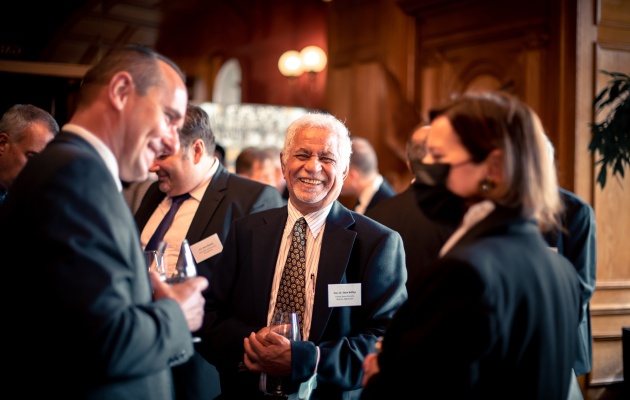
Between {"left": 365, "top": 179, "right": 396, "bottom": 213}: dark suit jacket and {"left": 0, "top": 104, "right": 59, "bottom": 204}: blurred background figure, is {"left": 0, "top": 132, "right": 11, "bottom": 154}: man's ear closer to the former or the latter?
{"left": 0, "top": 104, "right": 59, "bottom": 204}: blurred background figure

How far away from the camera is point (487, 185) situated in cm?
158

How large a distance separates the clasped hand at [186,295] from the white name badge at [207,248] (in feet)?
4.20

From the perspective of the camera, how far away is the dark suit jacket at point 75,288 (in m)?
1.46

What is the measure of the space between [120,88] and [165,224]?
1.65 m

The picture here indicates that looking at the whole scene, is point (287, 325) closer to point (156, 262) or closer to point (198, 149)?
point (156, 262)

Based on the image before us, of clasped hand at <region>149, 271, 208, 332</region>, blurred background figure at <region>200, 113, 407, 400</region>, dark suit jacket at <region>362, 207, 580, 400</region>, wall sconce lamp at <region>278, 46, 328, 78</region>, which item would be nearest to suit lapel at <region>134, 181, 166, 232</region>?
blurred background figure at <region>200, 113, 407, 400</region>

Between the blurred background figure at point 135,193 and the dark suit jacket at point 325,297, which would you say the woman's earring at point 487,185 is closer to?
the dark suit jacket at point 325,297

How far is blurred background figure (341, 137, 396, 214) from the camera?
551cm

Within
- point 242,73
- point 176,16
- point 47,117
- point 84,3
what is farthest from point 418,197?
point 242,73

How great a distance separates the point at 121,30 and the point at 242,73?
11.3 feet

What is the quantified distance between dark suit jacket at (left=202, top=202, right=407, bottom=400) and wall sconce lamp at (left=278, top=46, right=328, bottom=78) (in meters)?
7.57

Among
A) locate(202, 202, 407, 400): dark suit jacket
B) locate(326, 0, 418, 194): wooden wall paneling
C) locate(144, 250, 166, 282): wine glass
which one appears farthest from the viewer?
locate(326, 0, 418, 194): wooden wall paneling

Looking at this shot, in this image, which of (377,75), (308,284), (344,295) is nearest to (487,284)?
(344,295)

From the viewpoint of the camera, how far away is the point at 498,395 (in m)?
1.52
